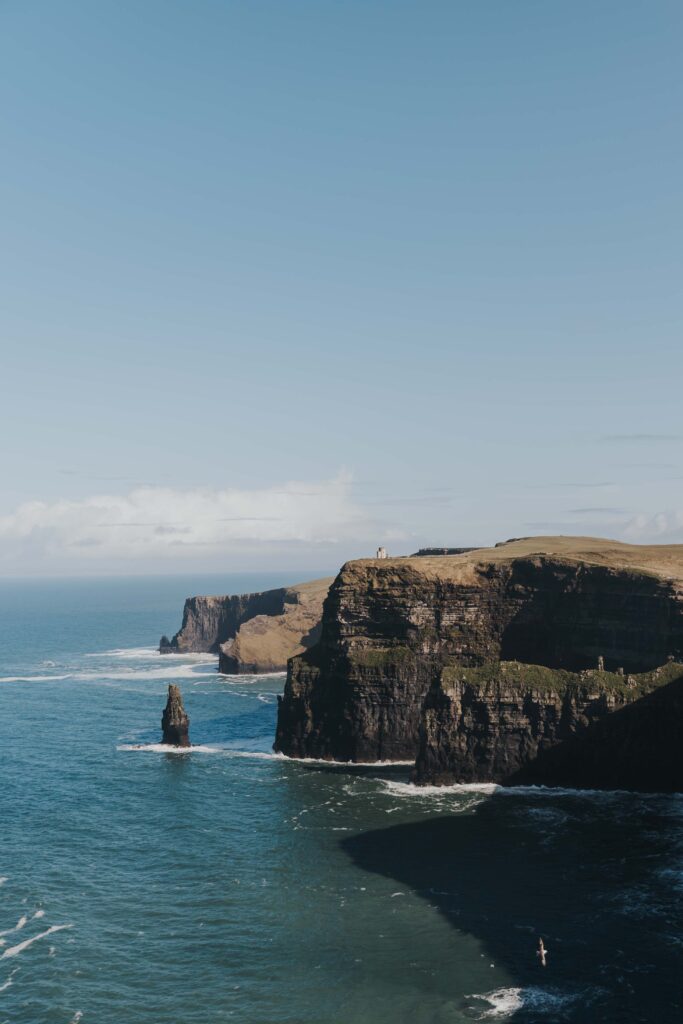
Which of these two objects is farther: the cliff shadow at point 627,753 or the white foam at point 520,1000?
the cliff shadow at point 627,753

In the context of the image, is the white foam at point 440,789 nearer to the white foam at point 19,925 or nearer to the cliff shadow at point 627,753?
the cliff shadow at point 627,753

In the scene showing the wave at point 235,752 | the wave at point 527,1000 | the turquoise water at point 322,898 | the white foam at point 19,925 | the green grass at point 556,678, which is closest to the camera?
the wave at point 527,1000

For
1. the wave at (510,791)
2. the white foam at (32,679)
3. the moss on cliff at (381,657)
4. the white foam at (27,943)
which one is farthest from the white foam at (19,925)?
the white foam at (32,679)

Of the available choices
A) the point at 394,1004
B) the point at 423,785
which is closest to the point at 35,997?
the point at 394,1004

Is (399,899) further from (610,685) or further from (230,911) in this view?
(610,685)

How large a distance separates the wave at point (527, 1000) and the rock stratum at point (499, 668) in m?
48.5

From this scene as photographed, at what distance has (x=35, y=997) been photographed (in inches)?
2298

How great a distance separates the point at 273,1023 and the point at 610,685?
63.8 m

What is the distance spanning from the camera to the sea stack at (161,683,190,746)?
126 meters

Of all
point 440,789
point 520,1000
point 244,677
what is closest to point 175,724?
point 440,789

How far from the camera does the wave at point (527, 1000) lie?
54.2 meters

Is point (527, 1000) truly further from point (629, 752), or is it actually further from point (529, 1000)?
point (629, 752)

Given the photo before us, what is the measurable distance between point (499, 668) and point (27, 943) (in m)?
64.2

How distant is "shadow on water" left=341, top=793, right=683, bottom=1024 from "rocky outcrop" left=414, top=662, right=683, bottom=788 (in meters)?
6.21
